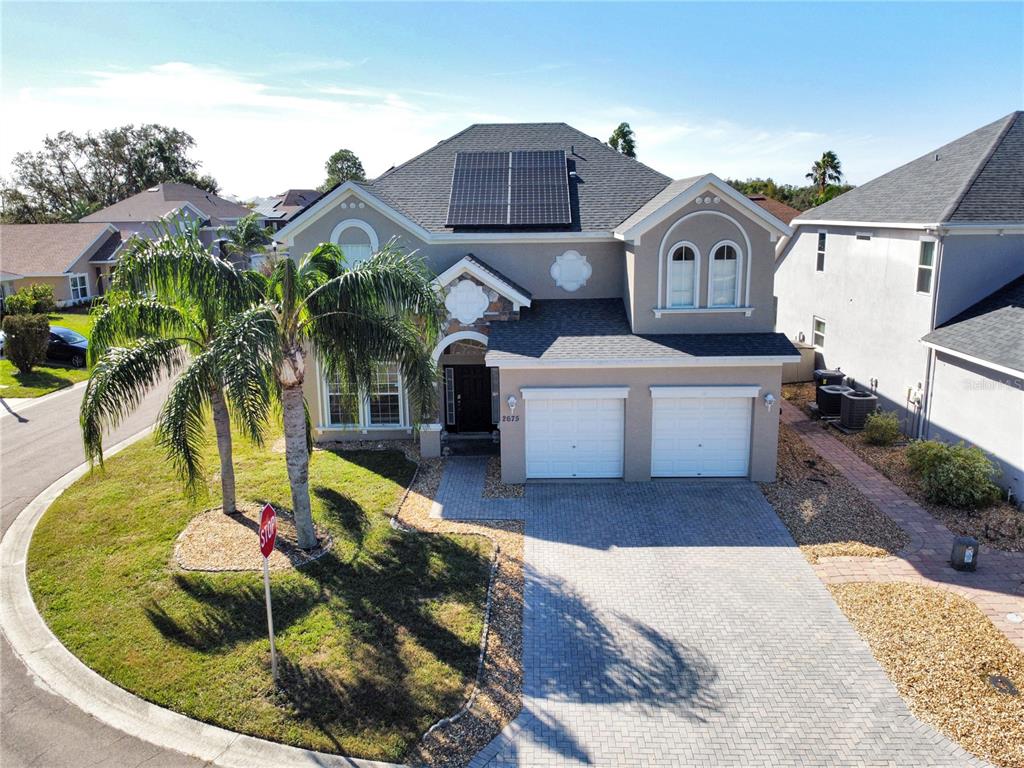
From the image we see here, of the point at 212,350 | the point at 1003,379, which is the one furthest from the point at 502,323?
the point at 1003,379

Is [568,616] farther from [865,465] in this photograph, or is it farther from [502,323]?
[865,465]

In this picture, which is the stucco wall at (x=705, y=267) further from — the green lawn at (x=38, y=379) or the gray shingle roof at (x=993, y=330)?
the green lawn at (x=38, y=379)

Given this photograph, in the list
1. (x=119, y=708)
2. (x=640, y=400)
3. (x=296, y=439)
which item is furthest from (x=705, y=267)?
(x=119, y=708)

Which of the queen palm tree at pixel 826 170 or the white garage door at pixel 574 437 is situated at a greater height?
the queen palm tree at pixel 826 170

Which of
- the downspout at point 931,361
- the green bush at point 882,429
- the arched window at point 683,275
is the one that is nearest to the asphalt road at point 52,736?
the arched window at point 683,275

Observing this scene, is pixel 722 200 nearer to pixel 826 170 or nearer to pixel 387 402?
pixel 387 402

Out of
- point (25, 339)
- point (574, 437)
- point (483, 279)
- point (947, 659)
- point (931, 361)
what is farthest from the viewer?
point (25, 339)
